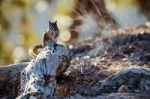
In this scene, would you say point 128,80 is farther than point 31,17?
No

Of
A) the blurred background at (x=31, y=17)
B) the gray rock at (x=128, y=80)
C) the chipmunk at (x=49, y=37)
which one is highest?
the blurred background at (x=31, y=17)

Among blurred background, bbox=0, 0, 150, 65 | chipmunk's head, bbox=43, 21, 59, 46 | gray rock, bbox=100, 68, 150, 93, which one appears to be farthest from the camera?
blurred background, bbox=0, 0, 150, 65

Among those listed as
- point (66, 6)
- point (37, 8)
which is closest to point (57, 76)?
point (66, 6)

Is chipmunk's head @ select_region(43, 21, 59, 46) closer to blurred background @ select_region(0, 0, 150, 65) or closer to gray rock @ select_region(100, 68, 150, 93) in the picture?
gray rock @ select_region(100, 68, 150, 93)

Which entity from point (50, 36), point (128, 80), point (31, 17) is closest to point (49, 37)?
point (50, 36)

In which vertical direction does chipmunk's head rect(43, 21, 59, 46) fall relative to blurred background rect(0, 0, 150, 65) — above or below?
below

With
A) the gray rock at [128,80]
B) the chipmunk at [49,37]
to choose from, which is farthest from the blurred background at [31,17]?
the gray rock at [128,80]

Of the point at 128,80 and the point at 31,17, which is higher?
the point at 31,17

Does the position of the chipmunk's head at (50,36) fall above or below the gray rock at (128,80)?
above

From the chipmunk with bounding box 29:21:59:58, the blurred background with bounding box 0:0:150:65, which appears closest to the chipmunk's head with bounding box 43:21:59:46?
the chipmunk with bounding box 29:21:59:58

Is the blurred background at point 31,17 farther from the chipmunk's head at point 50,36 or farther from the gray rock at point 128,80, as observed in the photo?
the gray rock at point 128,80

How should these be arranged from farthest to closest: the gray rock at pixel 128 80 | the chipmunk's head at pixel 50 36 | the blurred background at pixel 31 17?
1. the blurred background at pixel 31 17
2. the chipmunk's head at pixel 50 36
3. the gray rock at pixel 128 80

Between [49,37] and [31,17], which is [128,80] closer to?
[49,37]
